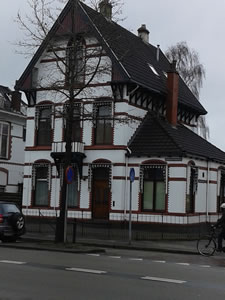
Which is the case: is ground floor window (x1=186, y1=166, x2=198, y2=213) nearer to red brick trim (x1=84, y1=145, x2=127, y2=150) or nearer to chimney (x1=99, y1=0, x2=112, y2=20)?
red brick trim (x1=84, y1=145, x2=127, y2=150)

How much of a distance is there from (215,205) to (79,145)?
920 centimetres

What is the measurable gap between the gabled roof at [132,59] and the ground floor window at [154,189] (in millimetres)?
4863

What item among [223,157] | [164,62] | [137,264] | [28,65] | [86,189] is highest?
[164,62]

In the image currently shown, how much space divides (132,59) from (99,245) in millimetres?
14516

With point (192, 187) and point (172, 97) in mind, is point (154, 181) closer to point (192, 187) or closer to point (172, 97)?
point (192, 187)

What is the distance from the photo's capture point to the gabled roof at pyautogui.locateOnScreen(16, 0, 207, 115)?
24.6m

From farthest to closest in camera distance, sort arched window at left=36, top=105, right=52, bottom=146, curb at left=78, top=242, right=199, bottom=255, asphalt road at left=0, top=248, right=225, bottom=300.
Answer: arched window at left=36, top=105, right=52, bottom=146 < curb at left=78, top=242, right=199, bottom=255 < asphalt road at left=0, top=248, right=225, bottom=300

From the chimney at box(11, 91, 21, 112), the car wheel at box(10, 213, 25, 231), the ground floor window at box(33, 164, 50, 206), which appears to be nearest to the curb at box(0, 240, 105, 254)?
the car wheel at box(10, 213, 25, 231)

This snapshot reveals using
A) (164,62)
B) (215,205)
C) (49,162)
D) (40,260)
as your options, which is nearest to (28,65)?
(49,162)

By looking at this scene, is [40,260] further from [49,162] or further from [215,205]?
[215,205]

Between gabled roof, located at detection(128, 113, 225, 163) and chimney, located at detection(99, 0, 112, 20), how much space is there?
28.8 feet

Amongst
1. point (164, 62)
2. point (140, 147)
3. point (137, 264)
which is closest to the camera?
point (137, 264)

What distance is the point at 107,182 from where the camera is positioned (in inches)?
1148

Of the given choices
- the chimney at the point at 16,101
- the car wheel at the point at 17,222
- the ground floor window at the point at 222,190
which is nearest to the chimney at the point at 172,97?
the ground floor window at the point at 222,190
